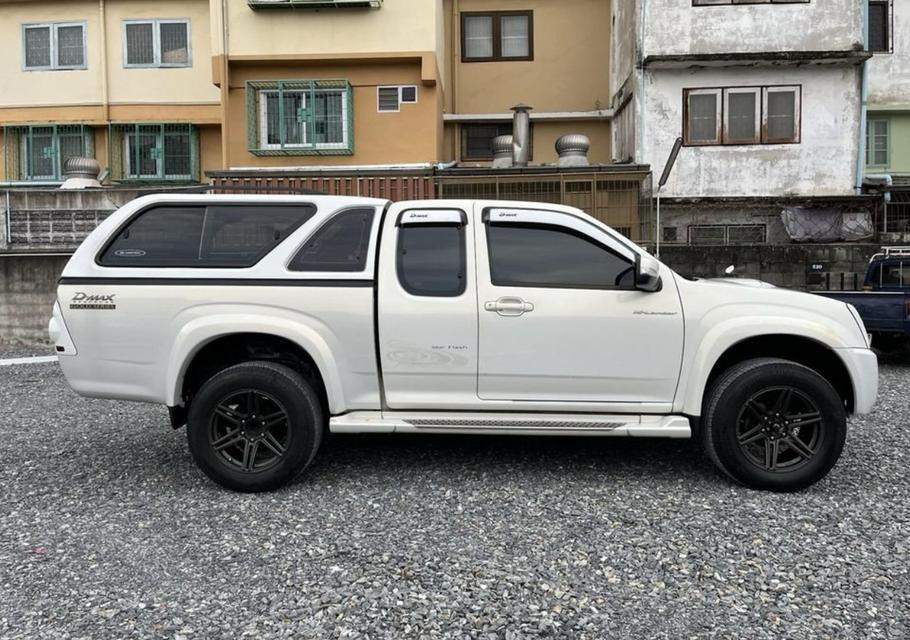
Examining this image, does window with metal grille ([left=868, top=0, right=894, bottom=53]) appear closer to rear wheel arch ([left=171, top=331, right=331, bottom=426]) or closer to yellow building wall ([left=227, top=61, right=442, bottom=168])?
yellow building wall ([left=227, top=61, right=442, bottom=168])

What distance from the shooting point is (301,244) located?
4.76 metres

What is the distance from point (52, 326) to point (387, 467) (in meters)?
2.52

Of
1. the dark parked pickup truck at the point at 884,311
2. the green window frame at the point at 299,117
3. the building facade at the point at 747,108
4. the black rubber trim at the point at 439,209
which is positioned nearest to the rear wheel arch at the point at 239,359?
the black rubber trim at the point at 439,209

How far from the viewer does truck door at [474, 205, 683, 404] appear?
4602 millimetres

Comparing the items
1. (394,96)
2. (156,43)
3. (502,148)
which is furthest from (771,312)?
(156,43)

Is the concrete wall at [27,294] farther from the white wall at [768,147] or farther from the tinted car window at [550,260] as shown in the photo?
the white wall at [768,147]

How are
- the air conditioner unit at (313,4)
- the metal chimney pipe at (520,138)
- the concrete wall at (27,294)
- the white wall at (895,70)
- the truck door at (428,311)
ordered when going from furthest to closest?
the white wall at (895,70)
the metal chimney pipe at (520,138)
the air conditioner unit at (313,4)
the concrete wall at (27,294)
the truck door at (428,311)

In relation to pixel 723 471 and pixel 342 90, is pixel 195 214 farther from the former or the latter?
pixel 342 90

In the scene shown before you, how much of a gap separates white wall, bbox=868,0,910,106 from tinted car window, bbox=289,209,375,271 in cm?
1767

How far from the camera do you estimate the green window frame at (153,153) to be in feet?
59.1

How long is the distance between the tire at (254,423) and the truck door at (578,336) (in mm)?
1195

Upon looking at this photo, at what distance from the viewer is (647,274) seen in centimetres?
450

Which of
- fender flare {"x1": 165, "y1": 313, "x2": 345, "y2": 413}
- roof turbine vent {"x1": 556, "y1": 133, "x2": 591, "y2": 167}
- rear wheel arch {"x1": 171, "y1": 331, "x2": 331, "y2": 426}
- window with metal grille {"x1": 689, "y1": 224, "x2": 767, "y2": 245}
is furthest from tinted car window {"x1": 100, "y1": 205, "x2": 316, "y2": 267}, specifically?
window with metal grille {"x1": 689, "y1": 224, "x2": 767, "y2": 245}

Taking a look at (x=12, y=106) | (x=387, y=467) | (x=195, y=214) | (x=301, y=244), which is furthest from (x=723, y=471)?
(x=12, y=106)
